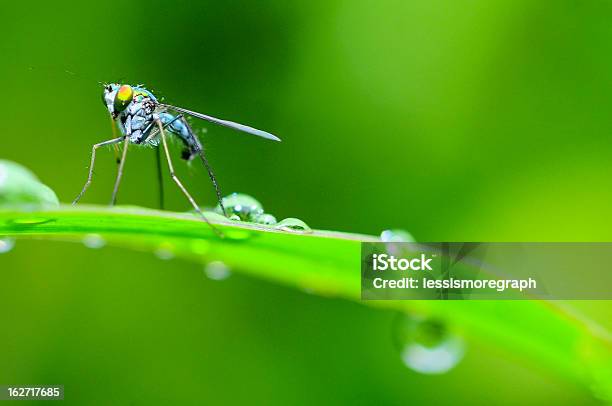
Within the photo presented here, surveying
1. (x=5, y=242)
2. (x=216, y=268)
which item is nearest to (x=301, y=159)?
(x=216, y=268)

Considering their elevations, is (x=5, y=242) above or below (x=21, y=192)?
below

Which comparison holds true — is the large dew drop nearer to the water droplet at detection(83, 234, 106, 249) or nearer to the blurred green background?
the water droplet at detection(83, 234, 106, 249)

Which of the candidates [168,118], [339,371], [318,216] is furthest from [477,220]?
[168,118]

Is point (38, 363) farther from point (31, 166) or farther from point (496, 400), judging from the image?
point (496, 400)

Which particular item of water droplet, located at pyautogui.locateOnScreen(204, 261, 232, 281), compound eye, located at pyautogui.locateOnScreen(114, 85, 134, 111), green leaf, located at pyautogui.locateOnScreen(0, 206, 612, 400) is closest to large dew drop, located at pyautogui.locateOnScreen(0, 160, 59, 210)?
green leaf, located at pyautogui.locateOnScreen(0, 206, 612, 400)

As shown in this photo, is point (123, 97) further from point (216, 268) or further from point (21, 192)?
point (216, 268)

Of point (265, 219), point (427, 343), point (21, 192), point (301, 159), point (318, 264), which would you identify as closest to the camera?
point (318, 264)
